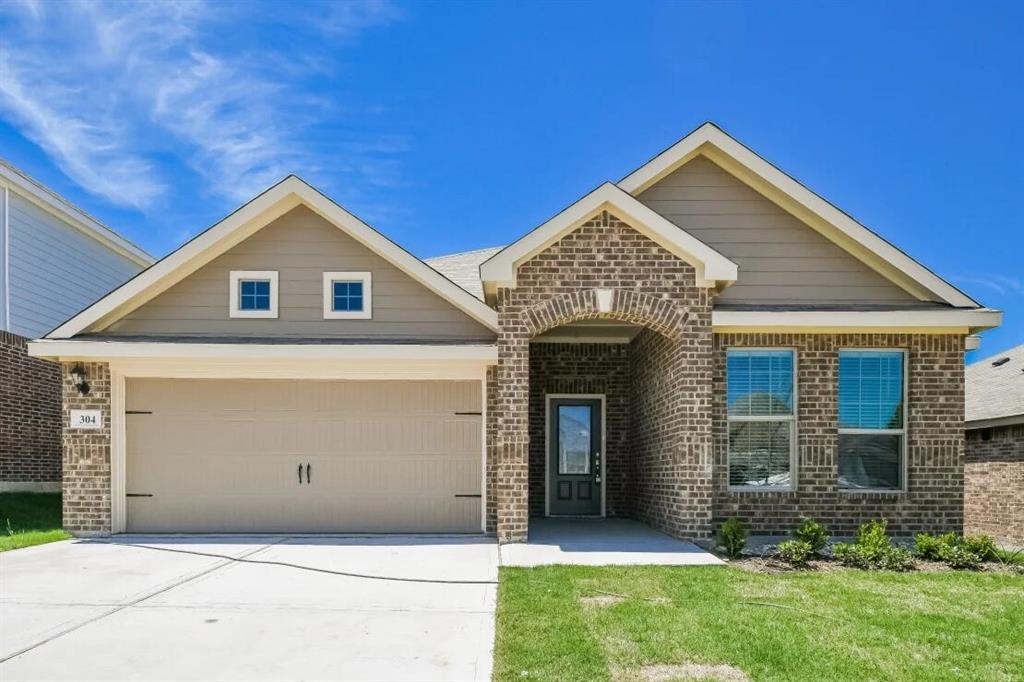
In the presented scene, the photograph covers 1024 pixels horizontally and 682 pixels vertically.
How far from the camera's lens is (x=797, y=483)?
1064 centimetres

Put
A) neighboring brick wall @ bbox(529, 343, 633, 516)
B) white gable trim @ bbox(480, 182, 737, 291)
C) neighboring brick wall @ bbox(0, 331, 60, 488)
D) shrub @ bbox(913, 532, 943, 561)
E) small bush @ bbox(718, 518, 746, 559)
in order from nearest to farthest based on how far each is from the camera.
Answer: small bush @ bbox(718, 518, 746, 559), shrub @ bbox(913, 532, 943, 561), white gable trim @ bbox(480, 182, 737, 291), neighboring brick wall @ bbox(529, 343, 633, 516), neighboring brick wall @ bbox(0, 331, 60, 488)

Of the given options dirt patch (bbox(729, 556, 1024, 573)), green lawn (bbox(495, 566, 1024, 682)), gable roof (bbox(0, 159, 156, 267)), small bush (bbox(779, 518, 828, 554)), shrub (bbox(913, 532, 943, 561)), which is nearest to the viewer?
green lawn (bbox(495, 566, 1024, 682))

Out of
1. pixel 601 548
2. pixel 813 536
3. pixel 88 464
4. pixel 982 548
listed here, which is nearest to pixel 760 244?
pixel 813 536

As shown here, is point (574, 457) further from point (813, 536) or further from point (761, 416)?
point (813, 536)

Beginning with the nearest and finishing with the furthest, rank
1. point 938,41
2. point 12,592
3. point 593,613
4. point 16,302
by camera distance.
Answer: point 593,613, point 12,592, point 16,302, point 938,41

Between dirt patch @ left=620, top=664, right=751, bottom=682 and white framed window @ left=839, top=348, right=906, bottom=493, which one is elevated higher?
white framed window @ left=839, top=348, right=906, bottom=493

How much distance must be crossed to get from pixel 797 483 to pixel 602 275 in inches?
163

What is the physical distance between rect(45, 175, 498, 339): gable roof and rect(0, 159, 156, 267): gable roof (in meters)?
5.77

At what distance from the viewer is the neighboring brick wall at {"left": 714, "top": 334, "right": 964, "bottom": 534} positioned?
10.6 metres

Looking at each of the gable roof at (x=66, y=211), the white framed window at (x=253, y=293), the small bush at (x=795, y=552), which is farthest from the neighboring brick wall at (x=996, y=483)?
the gable roof at (x=66, y=211)

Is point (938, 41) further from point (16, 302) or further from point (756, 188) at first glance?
point (16, 302)

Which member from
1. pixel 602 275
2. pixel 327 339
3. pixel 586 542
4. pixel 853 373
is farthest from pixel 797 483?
pixel 327 339

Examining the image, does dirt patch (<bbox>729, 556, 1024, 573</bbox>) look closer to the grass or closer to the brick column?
the brick column

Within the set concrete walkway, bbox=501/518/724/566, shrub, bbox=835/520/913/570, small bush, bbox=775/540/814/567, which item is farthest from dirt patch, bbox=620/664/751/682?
shrub, bbox=835/520/913/570
